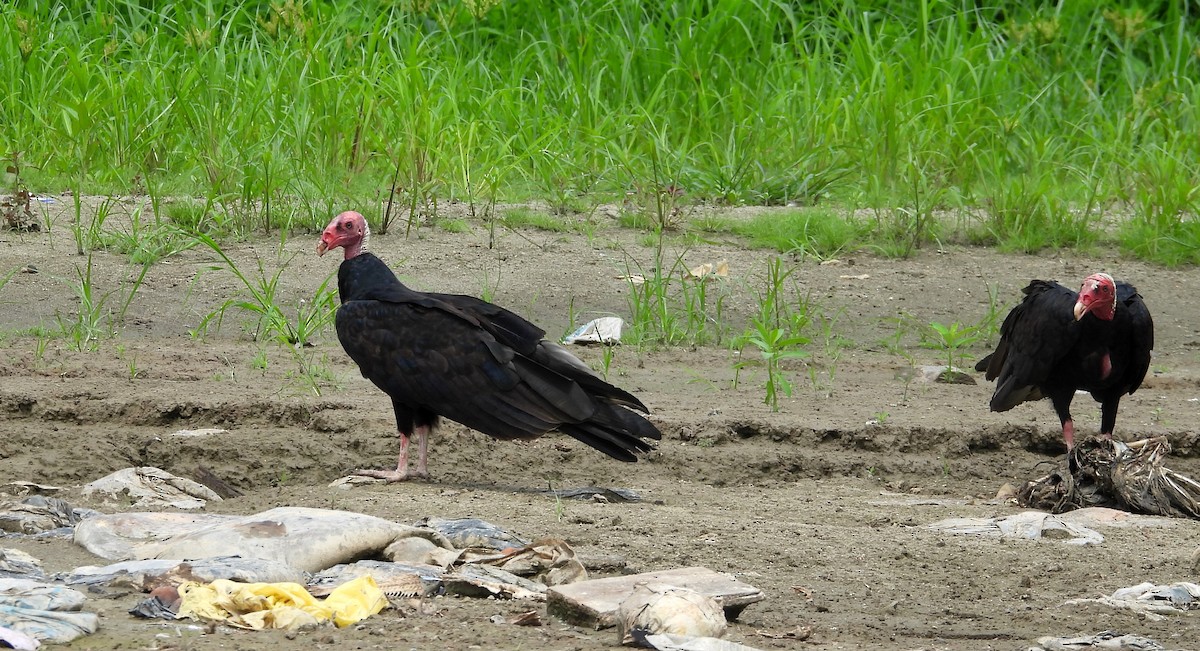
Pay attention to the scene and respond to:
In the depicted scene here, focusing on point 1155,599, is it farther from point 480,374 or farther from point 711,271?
point 711,271

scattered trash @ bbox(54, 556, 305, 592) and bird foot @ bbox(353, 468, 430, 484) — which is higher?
scattered trash @ bbox(54, 556, 305, 592)

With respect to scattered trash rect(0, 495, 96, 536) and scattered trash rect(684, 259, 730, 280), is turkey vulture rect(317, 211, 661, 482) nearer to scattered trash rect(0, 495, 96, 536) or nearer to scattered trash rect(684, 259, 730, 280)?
scattered trash rect(0, 495, 96, 536)

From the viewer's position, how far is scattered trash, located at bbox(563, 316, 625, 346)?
20.6 feet

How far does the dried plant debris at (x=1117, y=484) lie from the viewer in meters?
4.49

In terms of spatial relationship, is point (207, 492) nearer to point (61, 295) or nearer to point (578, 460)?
point (578, 460)

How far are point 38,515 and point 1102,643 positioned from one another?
2.56m

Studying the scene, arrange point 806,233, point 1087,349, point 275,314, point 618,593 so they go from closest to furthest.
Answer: point 618,593 < point 1087,349 < point 275,314 < point 806,233

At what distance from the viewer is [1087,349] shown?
16.8 feet

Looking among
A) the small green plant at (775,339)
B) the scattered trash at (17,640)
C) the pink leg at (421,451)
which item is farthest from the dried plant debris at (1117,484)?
the scattered trash at (17,640)

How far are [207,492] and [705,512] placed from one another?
4.76 feet

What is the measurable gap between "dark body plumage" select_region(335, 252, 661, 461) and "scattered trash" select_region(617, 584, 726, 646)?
165 centimetres

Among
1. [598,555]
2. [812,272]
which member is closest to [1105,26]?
[812,272]

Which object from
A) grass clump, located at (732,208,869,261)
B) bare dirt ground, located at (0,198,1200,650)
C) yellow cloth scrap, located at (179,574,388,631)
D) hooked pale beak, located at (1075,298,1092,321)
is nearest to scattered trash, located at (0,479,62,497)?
bare dirt ground, located at (0,198,1200,650)

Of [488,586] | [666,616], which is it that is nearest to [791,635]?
[666,616]
